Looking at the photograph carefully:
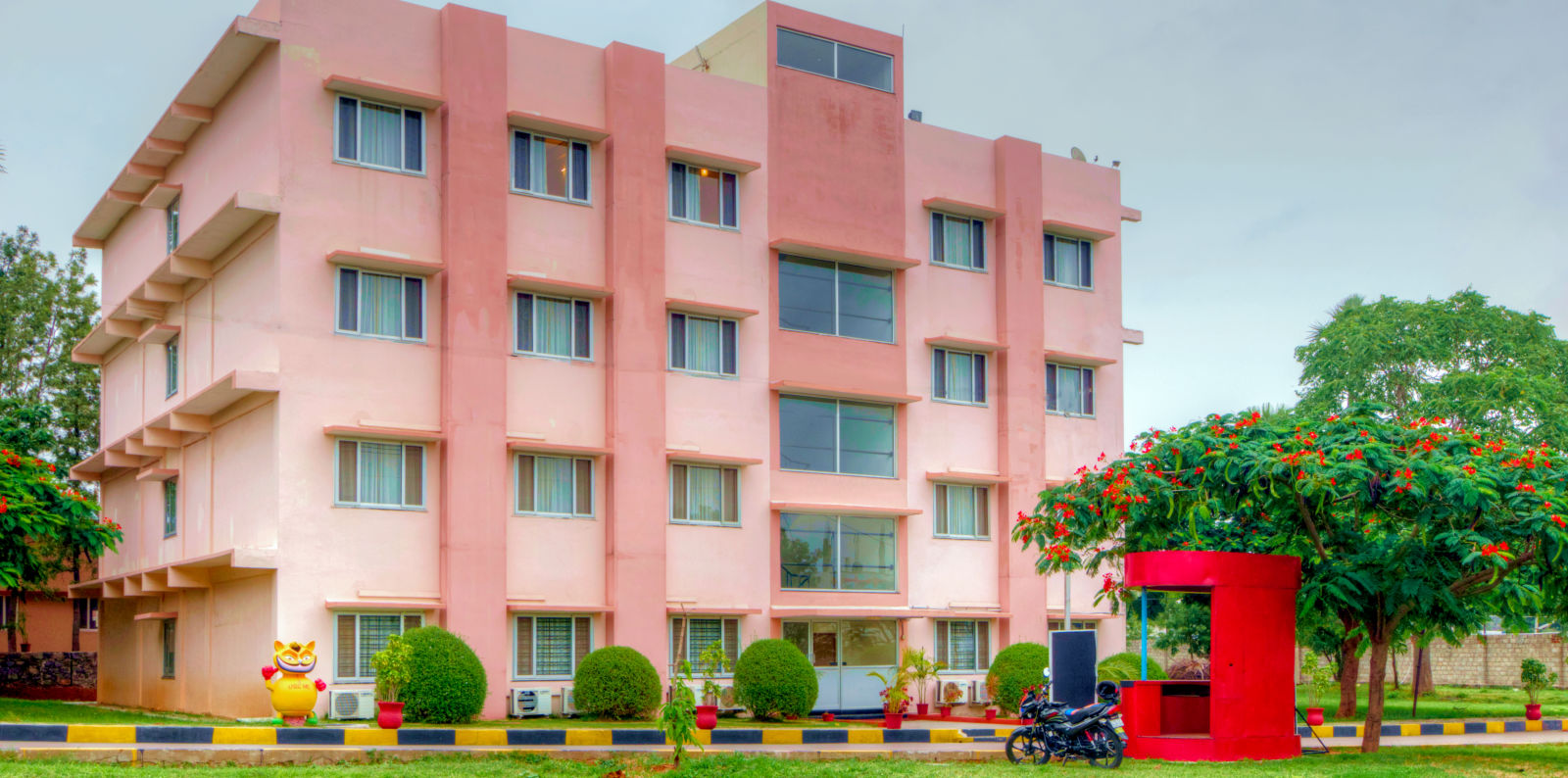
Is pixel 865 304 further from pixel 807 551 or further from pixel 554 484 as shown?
pixel 554 484

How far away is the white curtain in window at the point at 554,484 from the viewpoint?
27.0 meters

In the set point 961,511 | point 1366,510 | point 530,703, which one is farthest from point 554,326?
→ point 1366,510

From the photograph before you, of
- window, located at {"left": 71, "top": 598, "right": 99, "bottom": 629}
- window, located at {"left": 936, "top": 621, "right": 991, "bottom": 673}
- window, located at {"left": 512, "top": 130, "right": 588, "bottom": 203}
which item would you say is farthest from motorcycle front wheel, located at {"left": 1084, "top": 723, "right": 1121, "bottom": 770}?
window, located at {"left": 71, "top": 598, "right": 99, "bottom": 629}

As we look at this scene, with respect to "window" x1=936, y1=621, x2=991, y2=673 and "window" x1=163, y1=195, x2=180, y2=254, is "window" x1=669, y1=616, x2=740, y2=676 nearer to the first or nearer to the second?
"window" x1=936, y1=621, x2=991, y2=673

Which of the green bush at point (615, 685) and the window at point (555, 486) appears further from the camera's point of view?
the window at point (555, 486)

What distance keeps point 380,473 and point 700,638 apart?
6922 millimetres

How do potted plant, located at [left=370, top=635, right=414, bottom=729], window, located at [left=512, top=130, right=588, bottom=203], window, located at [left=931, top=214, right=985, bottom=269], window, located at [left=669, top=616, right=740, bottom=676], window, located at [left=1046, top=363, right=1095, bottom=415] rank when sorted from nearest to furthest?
potted plant, located at [left=370, top=635, right=414, bottom=729], window, located at [left=512, top=130, right=588, bottom=203], window, located at [left=669, top=616, right=740, bottom=676], window, located at [left=931, top=214, right=985, bottom=269], window, located at [left=1046, top=363, right=1095, bottom=415]

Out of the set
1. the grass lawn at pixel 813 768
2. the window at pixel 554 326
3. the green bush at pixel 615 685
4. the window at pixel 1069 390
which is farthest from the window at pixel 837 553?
the grass lawn at pixel 813 768

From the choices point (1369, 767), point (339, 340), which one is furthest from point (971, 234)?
point (1369, 767)

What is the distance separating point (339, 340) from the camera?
25.1m

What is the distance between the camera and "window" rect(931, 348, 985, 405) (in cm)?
3256

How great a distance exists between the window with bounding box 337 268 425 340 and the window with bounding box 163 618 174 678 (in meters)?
8.34

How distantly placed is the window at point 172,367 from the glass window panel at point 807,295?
39.0ft

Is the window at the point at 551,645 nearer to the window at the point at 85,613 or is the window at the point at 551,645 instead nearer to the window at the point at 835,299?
the window at the point at 835,299
